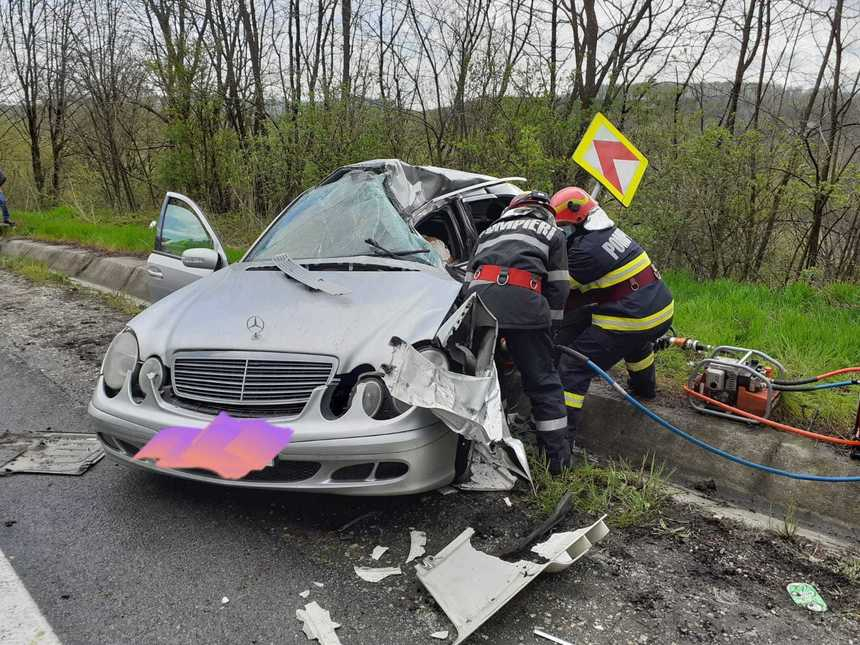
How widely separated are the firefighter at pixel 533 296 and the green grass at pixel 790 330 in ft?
4.51

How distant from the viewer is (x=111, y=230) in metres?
11.7

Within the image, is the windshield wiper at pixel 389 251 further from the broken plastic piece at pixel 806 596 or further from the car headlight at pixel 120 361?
the broken plastic piece at pixel 806 596

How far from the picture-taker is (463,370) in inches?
115

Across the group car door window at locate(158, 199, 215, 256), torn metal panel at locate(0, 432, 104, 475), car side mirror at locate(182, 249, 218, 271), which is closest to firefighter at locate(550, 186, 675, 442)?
car side mirror at locate(182, 249, 218, 271)

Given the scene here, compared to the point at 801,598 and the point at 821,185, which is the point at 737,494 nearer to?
the point at 801,598

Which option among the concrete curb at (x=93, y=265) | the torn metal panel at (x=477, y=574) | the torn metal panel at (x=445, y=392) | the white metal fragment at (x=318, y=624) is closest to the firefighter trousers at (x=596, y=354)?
the torn metal panel at (x=445, y=392)

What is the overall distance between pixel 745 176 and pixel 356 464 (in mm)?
6611

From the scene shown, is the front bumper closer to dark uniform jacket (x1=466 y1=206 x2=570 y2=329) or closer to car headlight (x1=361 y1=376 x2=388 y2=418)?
car headlight (x1=361 y1=376 x2=388 y2=418)

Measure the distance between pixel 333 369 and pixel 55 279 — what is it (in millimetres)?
7923

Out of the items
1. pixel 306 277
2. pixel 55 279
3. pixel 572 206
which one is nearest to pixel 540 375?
pixel 572 206

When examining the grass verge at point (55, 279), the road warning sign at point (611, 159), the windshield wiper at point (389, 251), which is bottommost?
the grass verge at point (55, 279)

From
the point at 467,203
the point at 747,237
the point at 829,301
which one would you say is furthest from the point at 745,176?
the point at 467,203

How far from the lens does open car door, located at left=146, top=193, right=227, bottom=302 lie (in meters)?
4.07

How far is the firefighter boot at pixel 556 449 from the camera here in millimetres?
3311
